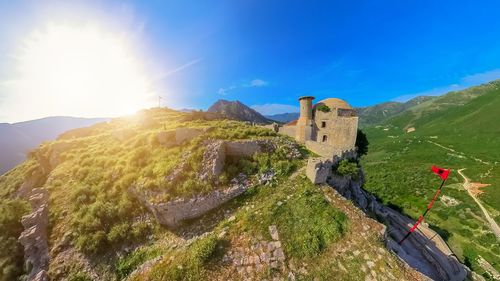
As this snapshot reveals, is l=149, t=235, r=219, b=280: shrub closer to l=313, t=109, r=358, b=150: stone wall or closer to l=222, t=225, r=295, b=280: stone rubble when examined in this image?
l=222, t=225, r=295, b=280: stone rubble

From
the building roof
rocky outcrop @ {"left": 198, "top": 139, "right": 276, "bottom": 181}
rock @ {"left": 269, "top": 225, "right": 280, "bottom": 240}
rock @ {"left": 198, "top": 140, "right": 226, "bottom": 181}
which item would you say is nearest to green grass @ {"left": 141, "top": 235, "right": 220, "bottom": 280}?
rock @ {"left": 269, "top": 225, "right": 280, "bottom": 240}

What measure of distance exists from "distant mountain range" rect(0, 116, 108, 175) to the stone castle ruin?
295 feet

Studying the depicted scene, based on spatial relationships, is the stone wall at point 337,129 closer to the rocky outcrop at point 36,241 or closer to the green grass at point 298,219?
the green grass at point 298,219

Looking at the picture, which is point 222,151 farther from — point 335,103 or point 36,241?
point 335,103

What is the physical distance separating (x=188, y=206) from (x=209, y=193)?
1751 mm

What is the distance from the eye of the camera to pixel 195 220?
633 inches

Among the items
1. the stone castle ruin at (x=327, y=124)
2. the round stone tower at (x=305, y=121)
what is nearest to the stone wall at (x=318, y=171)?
the stone castle ruin at (x=327, y=124)

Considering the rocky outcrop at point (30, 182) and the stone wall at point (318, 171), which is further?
the rocky outcrop at point (30, 182)

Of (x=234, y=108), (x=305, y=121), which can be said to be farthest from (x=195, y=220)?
(x=234, y=108)

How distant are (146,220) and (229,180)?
23.1 ft

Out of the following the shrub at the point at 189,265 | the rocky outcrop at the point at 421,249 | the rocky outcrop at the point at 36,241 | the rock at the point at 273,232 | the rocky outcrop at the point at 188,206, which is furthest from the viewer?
the rocky outcrop at the point at 421,249

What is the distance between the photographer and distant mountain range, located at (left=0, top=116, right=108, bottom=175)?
82.2 metres

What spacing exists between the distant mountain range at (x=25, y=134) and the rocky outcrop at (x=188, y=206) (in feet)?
286

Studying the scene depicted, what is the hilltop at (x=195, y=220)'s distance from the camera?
11.9 m
